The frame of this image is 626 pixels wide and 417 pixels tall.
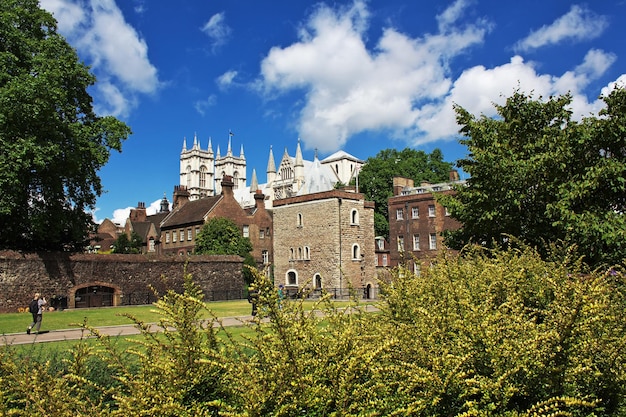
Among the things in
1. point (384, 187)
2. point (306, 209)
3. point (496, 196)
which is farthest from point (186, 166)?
point (496, 196)

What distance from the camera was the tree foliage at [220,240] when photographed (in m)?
45.6

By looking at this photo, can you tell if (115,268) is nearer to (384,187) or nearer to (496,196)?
(496,196)

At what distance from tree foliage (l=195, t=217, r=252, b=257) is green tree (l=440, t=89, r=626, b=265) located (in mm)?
27824

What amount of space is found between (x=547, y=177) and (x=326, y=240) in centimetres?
2623

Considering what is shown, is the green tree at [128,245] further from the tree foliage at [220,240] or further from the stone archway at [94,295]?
the stone archway at [94,295]

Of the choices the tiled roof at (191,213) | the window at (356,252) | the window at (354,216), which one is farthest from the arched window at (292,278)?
the tiled roof at (191,213)

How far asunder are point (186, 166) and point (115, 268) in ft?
452

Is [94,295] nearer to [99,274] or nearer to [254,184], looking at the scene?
[99,274]

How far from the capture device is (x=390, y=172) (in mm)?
67125

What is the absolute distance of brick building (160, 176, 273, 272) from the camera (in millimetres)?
51344

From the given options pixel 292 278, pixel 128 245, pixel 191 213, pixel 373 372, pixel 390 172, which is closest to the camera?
pixel 373 372

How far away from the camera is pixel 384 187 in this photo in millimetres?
67125

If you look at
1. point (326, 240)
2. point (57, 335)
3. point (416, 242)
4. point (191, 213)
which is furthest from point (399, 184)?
point (57, 335)

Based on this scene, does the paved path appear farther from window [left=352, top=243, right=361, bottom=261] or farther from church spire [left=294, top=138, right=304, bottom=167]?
church spire [left=294, top=138, right=304, bottom=167]
